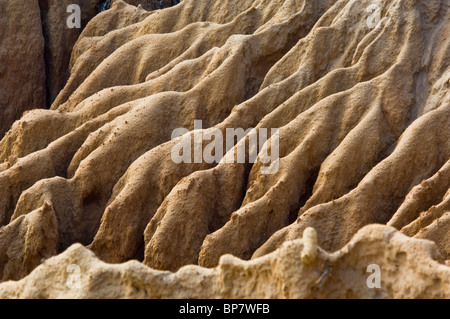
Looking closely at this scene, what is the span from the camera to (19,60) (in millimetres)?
14461

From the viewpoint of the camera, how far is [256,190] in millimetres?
11055

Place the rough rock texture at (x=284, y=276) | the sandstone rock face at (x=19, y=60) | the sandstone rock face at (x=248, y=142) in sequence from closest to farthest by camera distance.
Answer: the rough rock texture at (x=284, y=276), the sandstone rock face at (x=248, y=142), the sandstone rock face at (x=19, y=60)

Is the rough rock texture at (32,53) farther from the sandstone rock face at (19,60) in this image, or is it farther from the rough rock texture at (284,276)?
the rough rock texture at (284,276)

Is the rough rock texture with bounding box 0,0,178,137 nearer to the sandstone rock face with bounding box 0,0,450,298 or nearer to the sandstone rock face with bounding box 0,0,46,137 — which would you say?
the sandstone rock face with bounding box 0,0,46,137

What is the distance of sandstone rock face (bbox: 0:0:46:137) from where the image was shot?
1438cm

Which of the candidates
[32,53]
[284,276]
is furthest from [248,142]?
[32,53]

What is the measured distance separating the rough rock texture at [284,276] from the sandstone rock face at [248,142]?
1725 mm

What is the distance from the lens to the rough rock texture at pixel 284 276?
23.5 ft

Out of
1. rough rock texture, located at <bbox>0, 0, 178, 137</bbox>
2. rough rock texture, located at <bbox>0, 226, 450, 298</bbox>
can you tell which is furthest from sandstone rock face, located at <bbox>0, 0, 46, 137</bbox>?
rough rock texture, located at <bbox>0, 226, 450, 298</bbox>

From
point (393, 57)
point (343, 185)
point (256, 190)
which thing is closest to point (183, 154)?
point (256, 190)

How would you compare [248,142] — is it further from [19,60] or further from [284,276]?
[19,60]

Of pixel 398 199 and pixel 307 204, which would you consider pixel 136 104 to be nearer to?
pixel 307 204

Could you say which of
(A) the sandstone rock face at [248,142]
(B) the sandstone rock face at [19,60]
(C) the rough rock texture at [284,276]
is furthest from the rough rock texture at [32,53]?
(C) the rough rock texture at [284,276]

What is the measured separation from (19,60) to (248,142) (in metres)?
4.68
